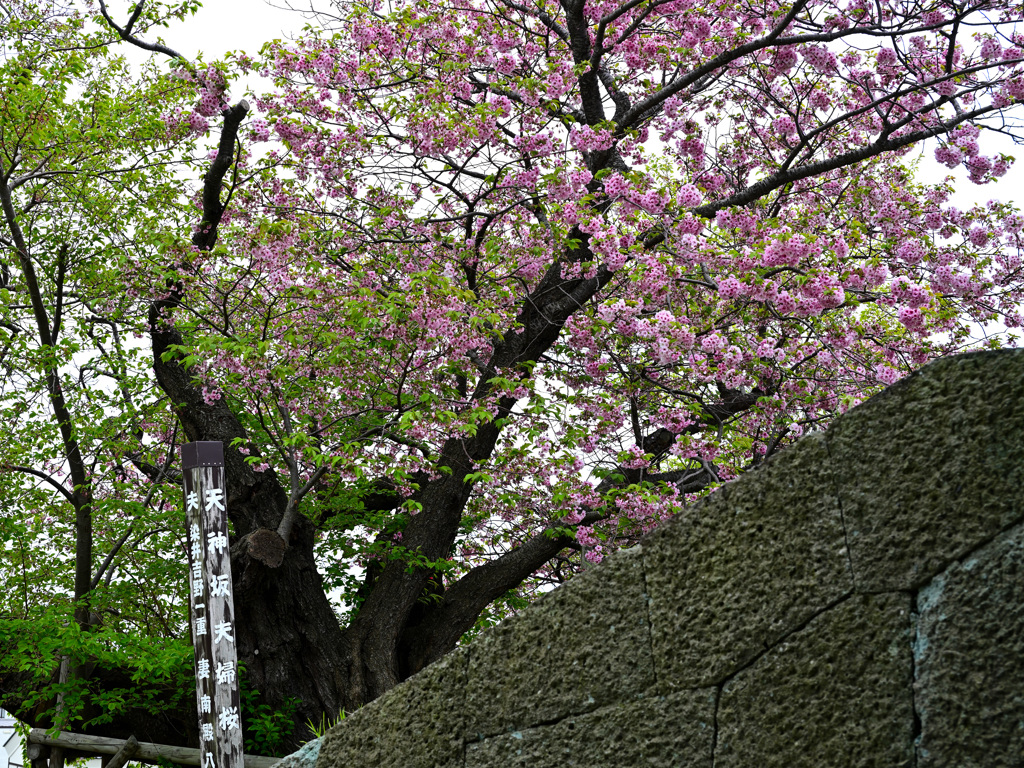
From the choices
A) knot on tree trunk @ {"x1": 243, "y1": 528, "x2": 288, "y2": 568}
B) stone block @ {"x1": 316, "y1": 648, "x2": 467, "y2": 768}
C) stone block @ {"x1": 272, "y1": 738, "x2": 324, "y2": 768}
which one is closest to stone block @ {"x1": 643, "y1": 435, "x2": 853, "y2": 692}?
stone block @ {"x1": 316, "y1": 648, "x2": 467, "y2": 768}

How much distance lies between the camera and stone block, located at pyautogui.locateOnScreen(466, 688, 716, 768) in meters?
2.17

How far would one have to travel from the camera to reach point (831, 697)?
6.54ft

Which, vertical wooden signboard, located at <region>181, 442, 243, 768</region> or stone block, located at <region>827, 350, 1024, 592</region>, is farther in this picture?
vertical wooden signboard, located at <region>181, 442, 243, 768</region>

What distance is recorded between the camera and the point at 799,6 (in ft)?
21.7

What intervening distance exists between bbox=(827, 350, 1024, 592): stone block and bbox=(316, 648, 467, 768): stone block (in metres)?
1.22

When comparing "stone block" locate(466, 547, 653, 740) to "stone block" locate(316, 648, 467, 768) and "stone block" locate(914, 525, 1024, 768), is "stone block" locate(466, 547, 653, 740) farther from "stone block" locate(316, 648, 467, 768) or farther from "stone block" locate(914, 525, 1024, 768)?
"stone block" locate(914, 525, 1024, 768)

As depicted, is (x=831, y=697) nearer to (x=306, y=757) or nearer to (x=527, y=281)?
(x=306, y=757)

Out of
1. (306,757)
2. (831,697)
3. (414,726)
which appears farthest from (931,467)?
(306,757)

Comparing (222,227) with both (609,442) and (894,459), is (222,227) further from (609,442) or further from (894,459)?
(894,459)

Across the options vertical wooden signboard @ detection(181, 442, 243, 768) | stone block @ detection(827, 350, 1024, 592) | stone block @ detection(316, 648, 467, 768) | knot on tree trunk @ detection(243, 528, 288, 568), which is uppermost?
knot on tree trunk @ detection(243, 528, 288, 568)

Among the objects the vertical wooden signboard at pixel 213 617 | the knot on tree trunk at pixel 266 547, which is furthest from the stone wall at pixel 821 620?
the knot on tree trunk at pixel 266 547

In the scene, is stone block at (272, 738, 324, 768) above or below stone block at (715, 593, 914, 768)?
above

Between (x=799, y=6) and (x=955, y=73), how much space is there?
49.9 inches

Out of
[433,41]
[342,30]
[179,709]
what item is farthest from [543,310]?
[179,709]
